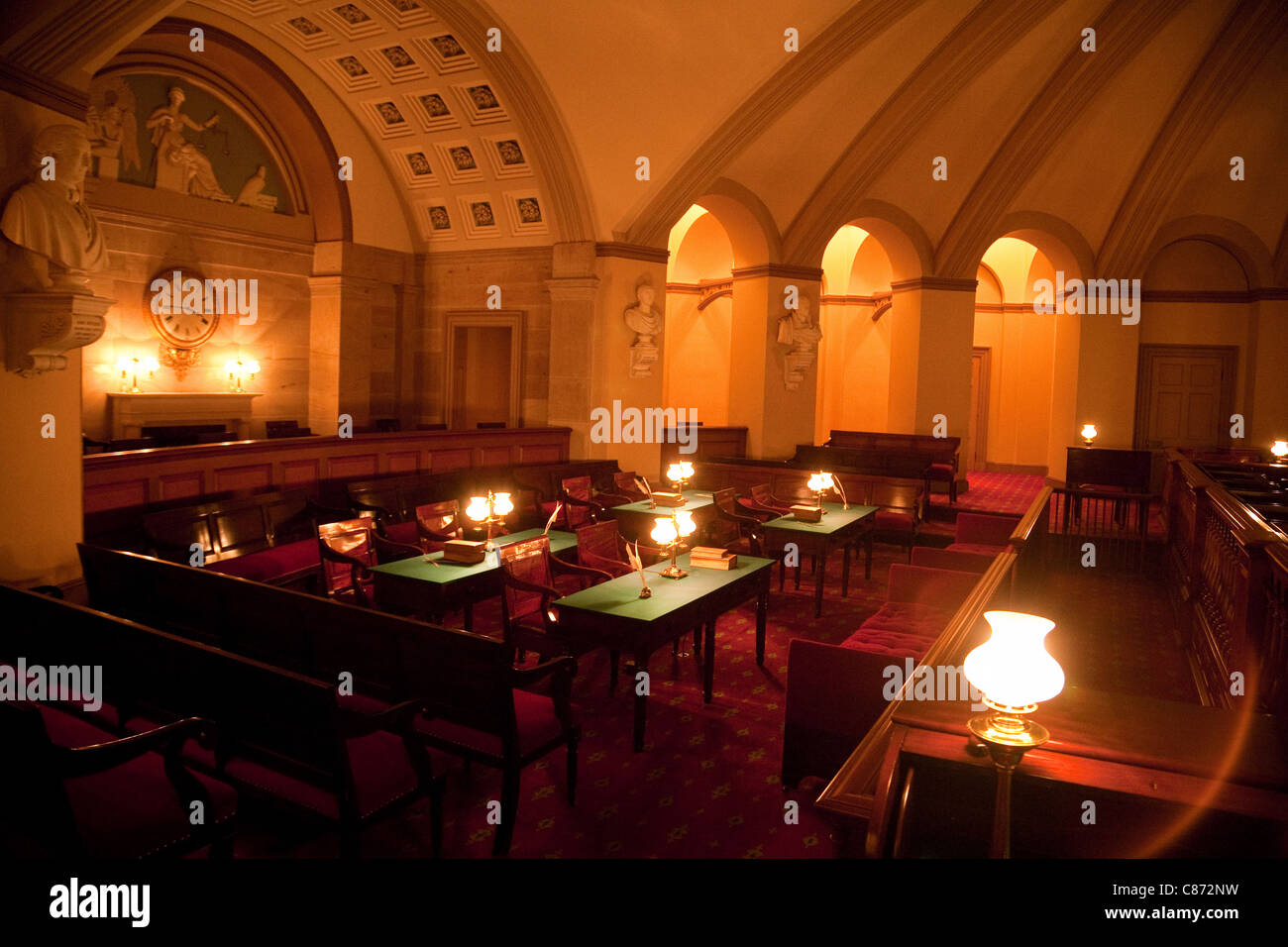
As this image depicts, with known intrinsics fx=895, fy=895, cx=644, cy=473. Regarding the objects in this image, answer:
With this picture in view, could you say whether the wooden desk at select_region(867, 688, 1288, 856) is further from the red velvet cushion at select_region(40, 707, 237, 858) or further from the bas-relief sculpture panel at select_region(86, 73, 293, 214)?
the bas-relief sculpture panel at select_region(86, 73, 293, 214)

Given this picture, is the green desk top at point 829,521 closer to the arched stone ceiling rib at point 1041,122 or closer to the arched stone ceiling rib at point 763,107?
the arched stone ceiling rib at point 763,107

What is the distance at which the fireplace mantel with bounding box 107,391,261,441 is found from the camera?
10.3 meters

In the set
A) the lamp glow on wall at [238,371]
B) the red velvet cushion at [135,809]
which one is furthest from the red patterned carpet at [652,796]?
the lamp glow on wall at [238,371]

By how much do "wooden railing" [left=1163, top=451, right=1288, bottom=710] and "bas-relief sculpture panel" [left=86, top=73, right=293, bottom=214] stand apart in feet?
37.1

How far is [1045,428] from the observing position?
18266 millimetres

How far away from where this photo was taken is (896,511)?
32.7 ft

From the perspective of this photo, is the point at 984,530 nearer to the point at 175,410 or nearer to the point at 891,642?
the point at 891,642

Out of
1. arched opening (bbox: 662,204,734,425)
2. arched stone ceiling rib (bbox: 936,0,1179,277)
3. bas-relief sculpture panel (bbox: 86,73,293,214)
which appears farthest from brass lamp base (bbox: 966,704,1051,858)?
arched opening (bbox: 662,204,734,425)

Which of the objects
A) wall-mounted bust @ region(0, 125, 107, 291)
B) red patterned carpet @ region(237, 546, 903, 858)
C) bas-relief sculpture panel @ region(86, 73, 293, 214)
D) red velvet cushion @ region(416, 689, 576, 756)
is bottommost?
red patterned carpet @ region(237, 546, 903, 858)

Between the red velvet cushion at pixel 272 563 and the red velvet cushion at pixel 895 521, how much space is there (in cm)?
579

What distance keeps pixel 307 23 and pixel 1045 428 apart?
15088 millimetres

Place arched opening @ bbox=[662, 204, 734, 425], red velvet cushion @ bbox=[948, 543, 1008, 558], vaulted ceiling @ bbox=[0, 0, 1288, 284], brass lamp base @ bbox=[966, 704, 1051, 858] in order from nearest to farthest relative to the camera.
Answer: brass lamp base @ bbox=[966, 704, 1051, 858], red velvet cushion @ bbox=[948, 543, 1008, 558], vaulted ceiling @ bbox=[0, 0, 1288, 284], arched opening @ bbox=[662, 204, 734, 425]

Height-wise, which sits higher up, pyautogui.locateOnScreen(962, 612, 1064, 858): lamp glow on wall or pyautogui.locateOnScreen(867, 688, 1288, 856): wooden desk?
pyautogui.locateOnScreen(962, 612, 1064, 858): lamp glow on wall
